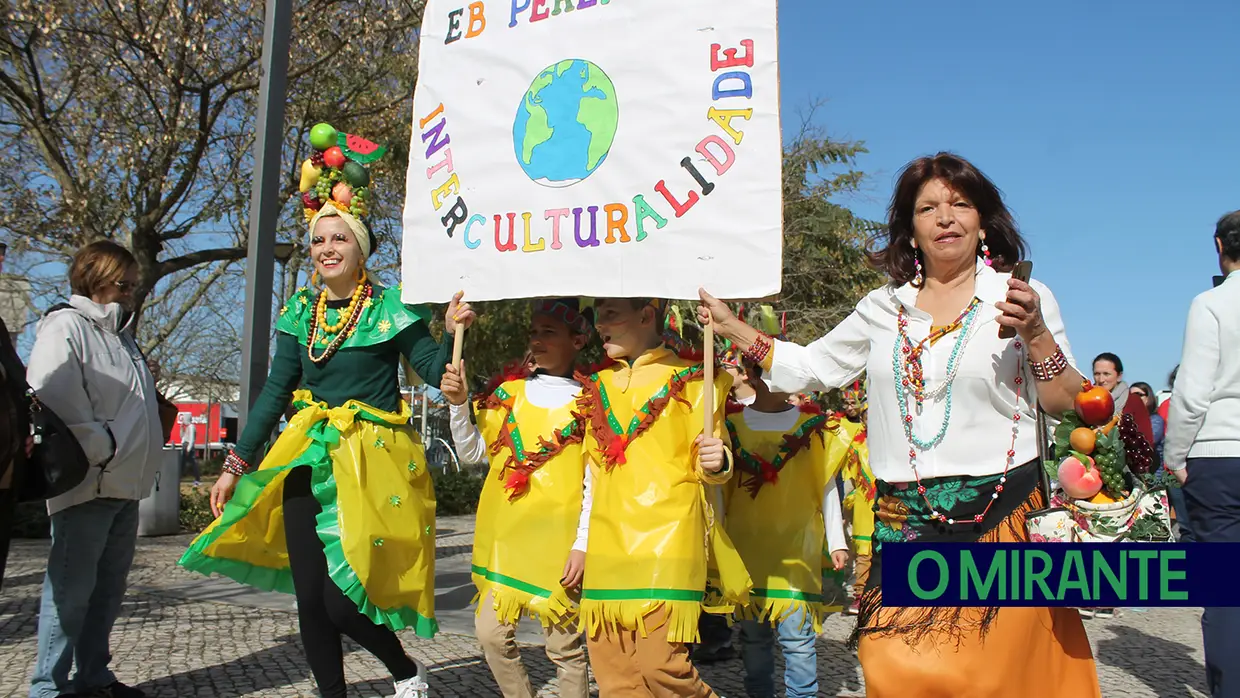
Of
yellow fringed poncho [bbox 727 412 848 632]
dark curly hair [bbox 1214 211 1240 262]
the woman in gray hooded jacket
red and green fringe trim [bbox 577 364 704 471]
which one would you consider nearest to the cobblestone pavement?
the woman in gray hooded jacket

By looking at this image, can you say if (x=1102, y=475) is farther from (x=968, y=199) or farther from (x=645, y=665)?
(x=645, y=665)

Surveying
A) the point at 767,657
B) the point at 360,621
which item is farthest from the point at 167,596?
the point at 767,657

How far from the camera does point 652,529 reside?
3.08 m

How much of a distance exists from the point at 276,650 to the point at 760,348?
3667mm

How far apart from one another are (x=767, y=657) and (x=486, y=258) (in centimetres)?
221

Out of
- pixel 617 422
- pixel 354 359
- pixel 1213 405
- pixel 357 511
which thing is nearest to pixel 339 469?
pixel 357 511

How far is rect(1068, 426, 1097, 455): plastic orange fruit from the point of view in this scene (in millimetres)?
2219

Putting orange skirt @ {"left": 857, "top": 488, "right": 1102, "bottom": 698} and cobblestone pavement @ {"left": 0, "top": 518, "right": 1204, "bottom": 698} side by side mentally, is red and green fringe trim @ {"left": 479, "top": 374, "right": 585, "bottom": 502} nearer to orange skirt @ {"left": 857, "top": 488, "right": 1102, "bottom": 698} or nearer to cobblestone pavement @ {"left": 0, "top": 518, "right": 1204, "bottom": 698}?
cobblestone pavement @ {"left": 0, "top": 518, "right": 1204, "bottom": 698}

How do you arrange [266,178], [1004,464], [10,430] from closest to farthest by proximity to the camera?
1. [1004,464]
2. [10,430]
3. [266,178]

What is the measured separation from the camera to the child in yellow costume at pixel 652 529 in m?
3.03

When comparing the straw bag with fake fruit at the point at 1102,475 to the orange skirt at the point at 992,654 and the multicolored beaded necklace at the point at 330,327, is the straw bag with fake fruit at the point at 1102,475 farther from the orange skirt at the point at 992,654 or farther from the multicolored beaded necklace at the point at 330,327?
the multicolored beaded necklace at the point at 330,327

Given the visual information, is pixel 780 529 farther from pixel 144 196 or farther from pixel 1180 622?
pixel 144 196

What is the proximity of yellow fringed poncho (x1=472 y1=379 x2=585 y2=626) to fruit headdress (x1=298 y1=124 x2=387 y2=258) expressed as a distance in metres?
1.14

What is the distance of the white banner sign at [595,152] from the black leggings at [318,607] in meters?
0.95
